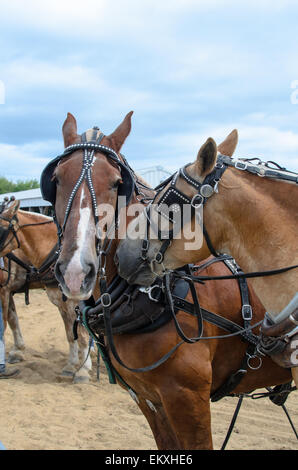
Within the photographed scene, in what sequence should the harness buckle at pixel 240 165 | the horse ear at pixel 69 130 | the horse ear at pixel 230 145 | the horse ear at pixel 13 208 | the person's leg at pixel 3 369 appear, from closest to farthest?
the harness buckle at pixel 240 165 → the horse ear at pixel 230 145 → the horse ear at pixel 69 130 → the person's leg at pixel 3 369 → the horse ear at pixel 13 208

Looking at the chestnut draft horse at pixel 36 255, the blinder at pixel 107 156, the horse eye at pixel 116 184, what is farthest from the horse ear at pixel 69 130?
the chestnut draft horse at pixel 36 255

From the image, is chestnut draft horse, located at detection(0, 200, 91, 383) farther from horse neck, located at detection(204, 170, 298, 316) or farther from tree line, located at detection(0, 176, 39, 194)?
tree line, located at detection(0, 176, 39, 194)

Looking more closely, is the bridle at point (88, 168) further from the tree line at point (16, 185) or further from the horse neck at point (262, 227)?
the tree line at point (16, 185)

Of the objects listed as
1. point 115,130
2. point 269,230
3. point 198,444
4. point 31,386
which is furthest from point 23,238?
point 269,230

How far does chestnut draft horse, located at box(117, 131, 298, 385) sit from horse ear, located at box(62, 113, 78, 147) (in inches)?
34.3

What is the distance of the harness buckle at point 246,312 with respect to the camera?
2.56 metres

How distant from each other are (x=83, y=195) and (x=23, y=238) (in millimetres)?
4644

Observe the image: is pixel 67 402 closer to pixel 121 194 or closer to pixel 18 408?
pixel 18 408

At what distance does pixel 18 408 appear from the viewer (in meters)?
4.96

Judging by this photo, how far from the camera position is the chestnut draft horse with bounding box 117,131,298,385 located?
184 cm

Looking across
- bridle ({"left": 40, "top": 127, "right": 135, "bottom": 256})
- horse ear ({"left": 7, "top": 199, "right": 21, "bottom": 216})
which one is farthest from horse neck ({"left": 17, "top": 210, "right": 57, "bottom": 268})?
bridle ({"left": 40, "top": 127, "right": 135, "bottom": 256})

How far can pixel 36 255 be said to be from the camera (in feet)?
21.4

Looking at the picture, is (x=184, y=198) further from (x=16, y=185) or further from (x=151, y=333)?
(x=16, y=185)

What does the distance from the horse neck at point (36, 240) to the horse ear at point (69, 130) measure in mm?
4025
